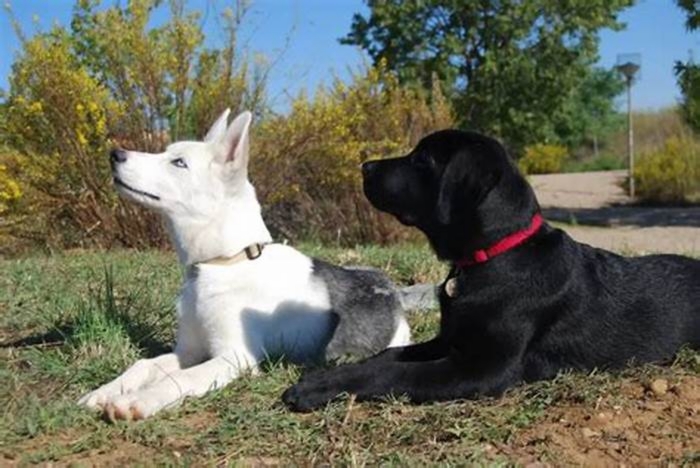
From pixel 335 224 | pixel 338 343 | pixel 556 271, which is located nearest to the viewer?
pixel 556 271

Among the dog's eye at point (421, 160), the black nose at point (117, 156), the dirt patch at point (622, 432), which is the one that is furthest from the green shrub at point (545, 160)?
the dirt patch at point (622, 432)

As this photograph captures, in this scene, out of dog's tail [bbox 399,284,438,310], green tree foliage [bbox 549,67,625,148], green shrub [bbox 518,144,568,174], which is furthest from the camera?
green tree foliage [bbox 549,67,625,148]

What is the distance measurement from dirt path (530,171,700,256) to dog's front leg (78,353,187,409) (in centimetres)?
736

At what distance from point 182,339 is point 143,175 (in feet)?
2.74

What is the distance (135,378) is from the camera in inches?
159

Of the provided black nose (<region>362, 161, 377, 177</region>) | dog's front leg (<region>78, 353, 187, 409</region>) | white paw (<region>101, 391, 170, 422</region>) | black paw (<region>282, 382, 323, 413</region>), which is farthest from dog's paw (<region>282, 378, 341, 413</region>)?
black nose (<region>362, 161, 377, 177</region>)

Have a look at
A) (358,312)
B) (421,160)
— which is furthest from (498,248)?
(358,312)

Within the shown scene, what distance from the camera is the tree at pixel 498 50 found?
27781 mm

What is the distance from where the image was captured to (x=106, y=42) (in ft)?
32.7

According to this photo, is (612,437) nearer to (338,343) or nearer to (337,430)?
(337,430)

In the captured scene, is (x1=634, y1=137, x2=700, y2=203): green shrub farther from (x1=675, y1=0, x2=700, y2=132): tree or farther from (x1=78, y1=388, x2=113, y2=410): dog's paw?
(x1=78, y1=388, x2=113, y2=410): dog's paw

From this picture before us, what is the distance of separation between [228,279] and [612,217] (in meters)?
18.6

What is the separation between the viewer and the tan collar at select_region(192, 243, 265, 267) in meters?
4.43

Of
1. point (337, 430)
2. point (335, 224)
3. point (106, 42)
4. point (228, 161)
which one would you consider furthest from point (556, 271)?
point (335, 224)
